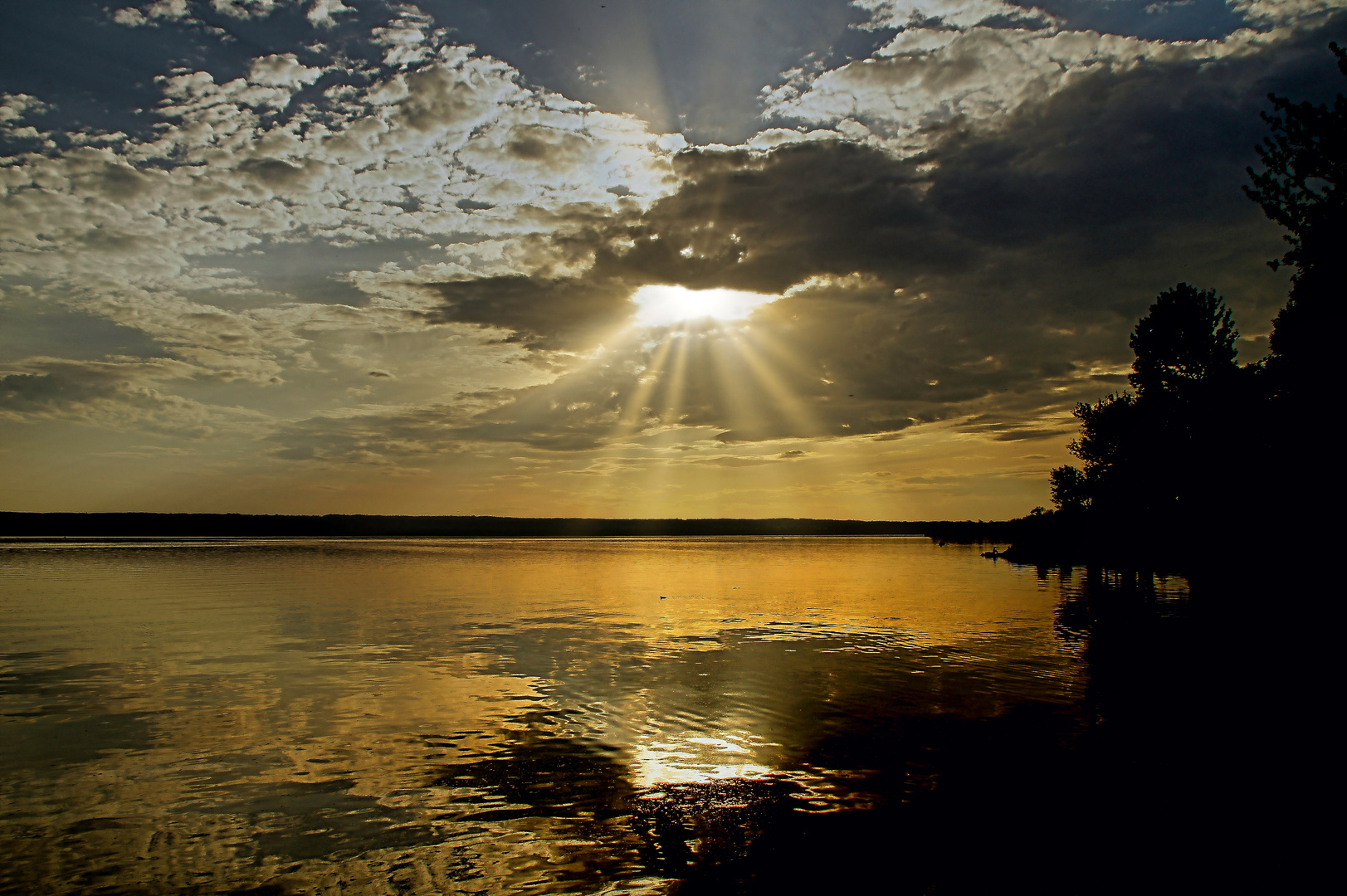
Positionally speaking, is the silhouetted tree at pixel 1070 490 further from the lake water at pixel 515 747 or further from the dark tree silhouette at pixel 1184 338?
the lake water at pixel 515 747

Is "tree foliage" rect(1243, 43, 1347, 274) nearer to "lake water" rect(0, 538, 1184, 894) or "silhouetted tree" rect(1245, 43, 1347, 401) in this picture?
"silhouetted tree" rect(1245, 43, 1347, 401)

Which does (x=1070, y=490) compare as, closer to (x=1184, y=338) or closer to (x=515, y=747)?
(x=1184, y=338)

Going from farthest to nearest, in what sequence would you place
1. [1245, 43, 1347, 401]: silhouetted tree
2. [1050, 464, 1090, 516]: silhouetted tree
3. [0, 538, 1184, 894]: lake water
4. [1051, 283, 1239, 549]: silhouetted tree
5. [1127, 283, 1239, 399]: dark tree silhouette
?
[1050, 464, 1090, 516]: silhouetted tree → [1127, 283, 1239, 399]: dark tree silhouette → [1051, 283, 1239, 549]: silhouetted tree → [1245, 43, 1347, 401]: silhouetted tree → [0, 538, 1184, 894]: lake water

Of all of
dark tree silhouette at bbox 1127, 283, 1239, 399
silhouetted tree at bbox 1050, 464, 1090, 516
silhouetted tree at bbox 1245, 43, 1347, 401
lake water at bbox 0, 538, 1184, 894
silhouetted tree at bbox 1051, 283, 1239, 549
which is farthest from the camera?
silhouetted tree at bbox 1050, 464, 1090, 516

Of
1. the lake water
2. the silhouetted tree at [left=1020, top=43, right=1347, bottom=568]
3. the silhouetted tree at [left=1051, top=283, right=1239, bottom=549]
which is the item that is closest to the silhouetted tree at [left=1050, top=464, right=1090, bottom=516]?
the silhouetted tree at [left=1051, top=283, right=1239, bottom=549]

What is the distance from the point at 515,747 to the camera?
15.3 m

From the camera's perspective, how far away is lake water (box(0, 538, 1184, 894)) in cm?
988

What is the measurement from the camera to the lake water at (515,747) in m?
9.88

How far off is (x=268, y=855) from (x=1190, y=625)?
37.5m

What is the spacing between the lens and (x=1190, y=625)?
3425cm

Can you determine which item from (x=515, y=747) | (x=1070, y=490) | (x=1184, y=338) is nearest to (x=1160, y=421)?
(x=1184, y=338)

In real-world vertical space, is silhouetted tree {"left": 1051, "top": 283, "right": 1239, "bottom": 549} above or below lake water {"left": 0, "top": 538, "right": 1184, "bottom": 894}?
above

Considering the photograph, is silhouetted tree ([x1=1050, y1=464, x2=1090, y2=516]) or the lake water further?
silhouetted tree ([x1=1050, y1=464, x2=1090, y2=516])

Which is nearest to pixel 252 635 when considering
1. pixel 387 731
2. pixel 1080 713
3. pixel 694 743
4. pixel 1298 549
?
pixel 387 731
